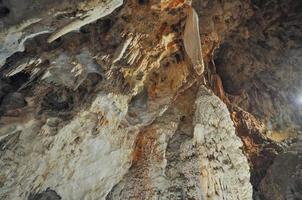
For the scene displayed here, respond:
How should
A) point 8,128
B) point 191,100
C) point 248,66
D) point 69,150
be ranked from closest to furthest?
1. point 8,128
2. point 69,150
3. point 191,100
4. point 248,66

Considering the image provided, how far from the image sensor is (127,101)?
4.93 meters

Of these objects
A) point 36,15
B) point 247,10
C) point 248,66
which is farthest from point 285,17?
point 36,15

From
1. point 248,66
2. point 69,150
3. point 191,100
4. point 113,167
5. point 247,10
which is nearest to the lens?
point 69,150

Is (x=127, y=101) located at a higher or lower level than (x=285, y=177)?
higher

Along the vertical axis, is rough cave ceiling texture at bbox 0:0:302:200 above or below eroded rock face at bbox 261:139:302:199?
above

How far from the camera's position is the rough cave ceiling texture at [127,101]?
12.4ft

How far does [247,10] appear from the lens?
618cm

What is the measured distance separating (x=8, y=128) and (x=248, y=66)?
19.5 ft

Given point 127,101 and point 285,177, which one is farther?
point 285,177

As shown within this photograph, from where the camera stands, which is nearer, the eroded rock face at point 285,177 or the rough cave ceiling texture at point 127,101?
the rough cave ceiling texture at point 127,101

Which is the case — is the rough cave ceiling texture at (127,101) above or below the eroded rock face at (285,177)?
above

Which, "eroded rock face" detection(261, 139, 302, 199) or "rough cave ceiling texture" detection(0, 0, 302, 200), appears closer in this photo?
"rough cave ceiling texture" detection(0, 0, 302, 200)

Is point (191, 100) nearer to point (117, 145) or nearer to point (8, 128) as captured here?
point (117, 145)

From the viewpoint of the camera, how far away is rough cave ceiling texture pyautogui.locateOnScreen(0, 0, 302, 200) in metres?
3.77
